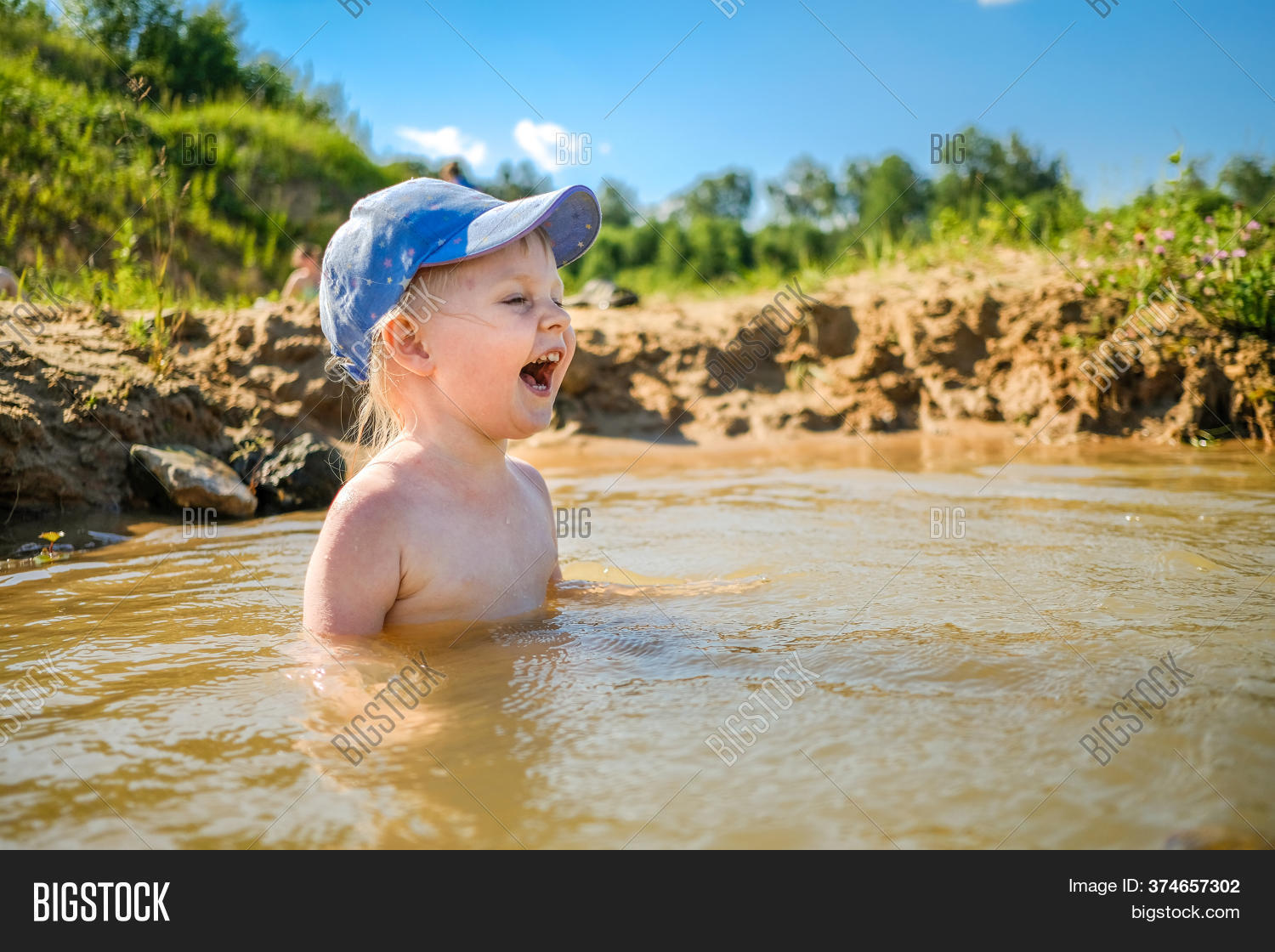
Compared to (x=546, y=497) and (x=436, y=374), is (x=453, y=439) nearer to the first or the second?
(x=436, y=374)

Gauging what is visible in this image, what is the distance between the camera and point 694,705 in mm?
1873

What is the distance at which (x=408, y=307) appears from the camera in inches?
95.3

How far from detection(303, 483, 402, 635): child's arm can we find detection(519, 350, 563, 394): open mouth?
0.47m

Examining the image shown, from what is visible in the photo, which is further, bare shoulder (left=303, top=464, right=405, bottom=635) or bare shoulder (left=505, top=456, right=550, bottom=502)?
bare shoulder (left=505, top=456, right=550, bottom=502)

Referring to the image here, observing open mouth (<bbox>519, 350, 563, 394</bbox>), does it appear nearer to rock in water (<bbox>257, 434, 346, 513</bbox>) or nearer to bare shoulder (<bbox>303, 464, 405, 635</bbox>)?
bare shoulder (<bbox>303, 464, 405, 635</bbox>)

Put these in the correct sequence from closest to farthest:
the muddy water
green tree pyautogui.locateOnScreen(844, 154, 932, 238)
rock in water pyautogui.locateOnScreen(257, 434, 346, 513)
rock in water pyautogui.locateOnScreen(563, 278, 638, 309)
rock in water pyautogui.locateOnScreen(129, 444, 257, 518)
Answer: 1. the muddy water
2. rock in water pyautogui.locateOnScreen(129, 444, 257, 518)
3. rock in water pyautogui.locateOnScreen(257, 434, 346, 513)
4. rock in water pyautogui.locateOnScreen(563, 278, 638, 309)
5. green tree pyautogui.locateOnScreen(844, 154, 932, 238)

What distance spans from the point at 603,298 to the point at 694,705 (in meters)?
8.87

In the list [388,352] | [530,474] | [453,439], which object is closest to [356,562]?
[453,439]

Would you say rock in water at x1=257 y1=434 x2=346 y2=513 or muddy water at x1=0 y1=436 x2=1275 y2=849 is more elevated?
rock in water at x1=257 y1=434 x2=346 y2=513

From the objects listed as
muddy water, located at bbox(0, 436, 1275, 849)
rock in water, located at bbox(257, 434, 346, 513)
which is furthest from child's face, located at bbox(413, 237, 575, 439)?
rock in water, located at bbox(257, 434, 346, 513)

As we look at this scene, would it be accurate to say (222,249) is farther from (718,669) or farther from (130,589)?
(718,669)

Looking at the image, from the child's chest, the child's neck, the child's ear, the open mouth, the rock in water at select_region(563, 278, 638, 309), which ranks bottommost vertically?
the child's chest

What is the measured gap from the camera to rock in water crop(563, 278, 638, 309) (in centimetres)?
1023
